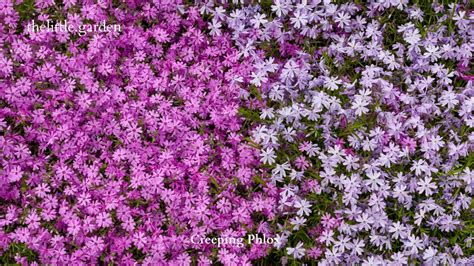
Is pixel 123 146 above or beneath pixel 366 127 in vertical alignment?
beneath

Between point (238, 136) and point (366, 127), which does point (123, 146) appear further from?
point (366, 127)

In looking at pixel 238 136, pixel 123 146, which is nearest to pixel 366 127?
pixel 238 136

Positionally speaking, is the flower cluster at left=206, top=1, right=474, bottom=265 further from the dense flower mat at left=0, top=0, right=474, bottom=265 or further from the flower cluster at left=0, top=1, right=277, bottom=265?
the flower cluster at left=0, top=1, right=277, bottom=265

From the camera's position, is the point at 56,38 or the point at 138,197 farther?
the point at 56,38

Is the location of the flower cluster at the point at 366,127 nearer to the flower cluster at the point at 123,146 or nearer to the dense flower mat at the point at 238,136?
the dense flower mat at the point at 238,136

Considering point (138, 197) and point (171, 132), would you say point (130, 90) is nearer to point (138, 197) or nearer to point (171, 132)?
point (171, 132)

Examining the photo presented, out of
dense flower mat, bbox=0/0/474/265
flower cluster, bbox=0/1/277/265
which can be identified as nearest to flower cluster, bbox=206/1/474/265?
dense flower mat, bbox=0/0/474/265

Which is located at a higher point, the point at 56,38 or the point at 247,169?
the point at 56,38

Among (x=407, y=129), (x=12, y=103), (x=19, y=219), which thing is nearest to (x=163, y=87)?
(x=12, y=103)
